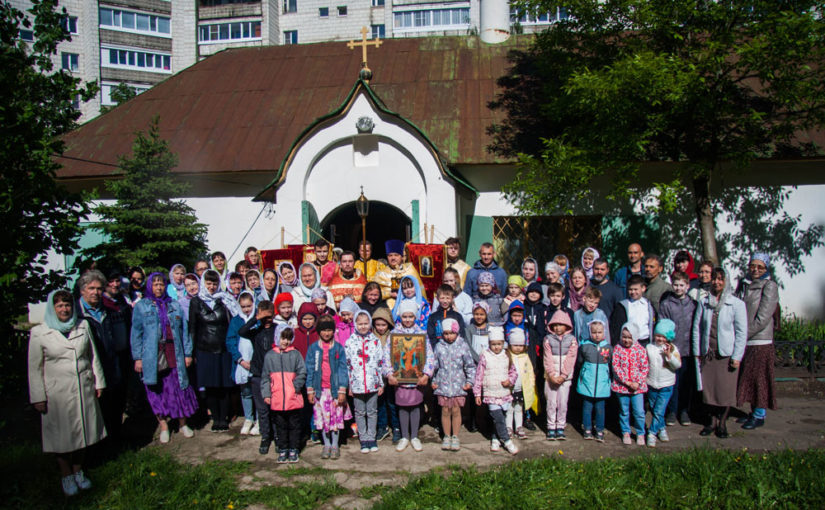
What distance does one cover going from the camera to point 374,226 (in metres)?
15.8

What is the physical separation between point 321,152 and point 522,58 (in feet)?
19.6

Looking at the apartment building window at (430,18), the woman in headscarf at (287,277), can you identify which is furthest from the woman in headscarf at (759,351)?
the apartment building window at (430,18)

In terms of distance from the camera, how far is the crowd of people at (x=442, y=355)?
5.61 m

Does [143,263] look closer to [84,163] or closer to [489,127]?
[84,163]

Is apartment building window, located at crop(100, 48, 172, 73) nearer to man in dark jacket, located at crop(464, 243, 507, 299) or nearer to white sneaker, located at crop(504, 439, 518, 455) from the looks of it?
man in dark jacket, located at crop(464, 243, 507, 299)

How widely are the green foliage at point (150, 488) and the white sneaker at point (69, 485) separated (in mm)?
60

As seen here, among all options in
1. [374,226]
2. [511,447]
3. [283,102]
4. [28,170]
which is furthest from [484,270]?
[374,226]

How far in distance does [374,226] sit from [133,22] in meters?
33.5

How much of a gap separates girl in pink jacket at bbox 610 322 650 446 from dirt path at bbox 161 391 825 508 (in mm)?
225

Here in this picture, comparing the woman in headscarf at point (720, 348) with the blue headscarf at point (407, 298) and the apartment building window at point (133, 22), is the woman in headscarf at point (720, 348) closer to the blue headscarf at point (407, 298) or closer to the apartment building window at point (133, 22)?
the blue headscarf at point (407, 298)

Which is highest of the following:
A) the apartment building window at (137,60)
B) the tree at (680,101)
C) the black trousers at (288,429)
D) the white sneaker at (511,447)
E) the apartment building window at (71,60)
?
the apartment building window at (137,60)

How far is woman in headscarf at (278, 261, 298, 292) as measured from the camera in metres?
6.93

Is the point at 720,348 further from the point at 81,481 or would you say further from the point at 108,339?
the point at 108,339

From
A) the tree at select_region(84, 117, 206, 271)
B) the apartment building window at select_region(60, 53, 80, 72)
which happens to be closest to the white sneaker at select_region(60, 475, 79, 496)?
the tree at select_region(84, 117, 206, 271)
